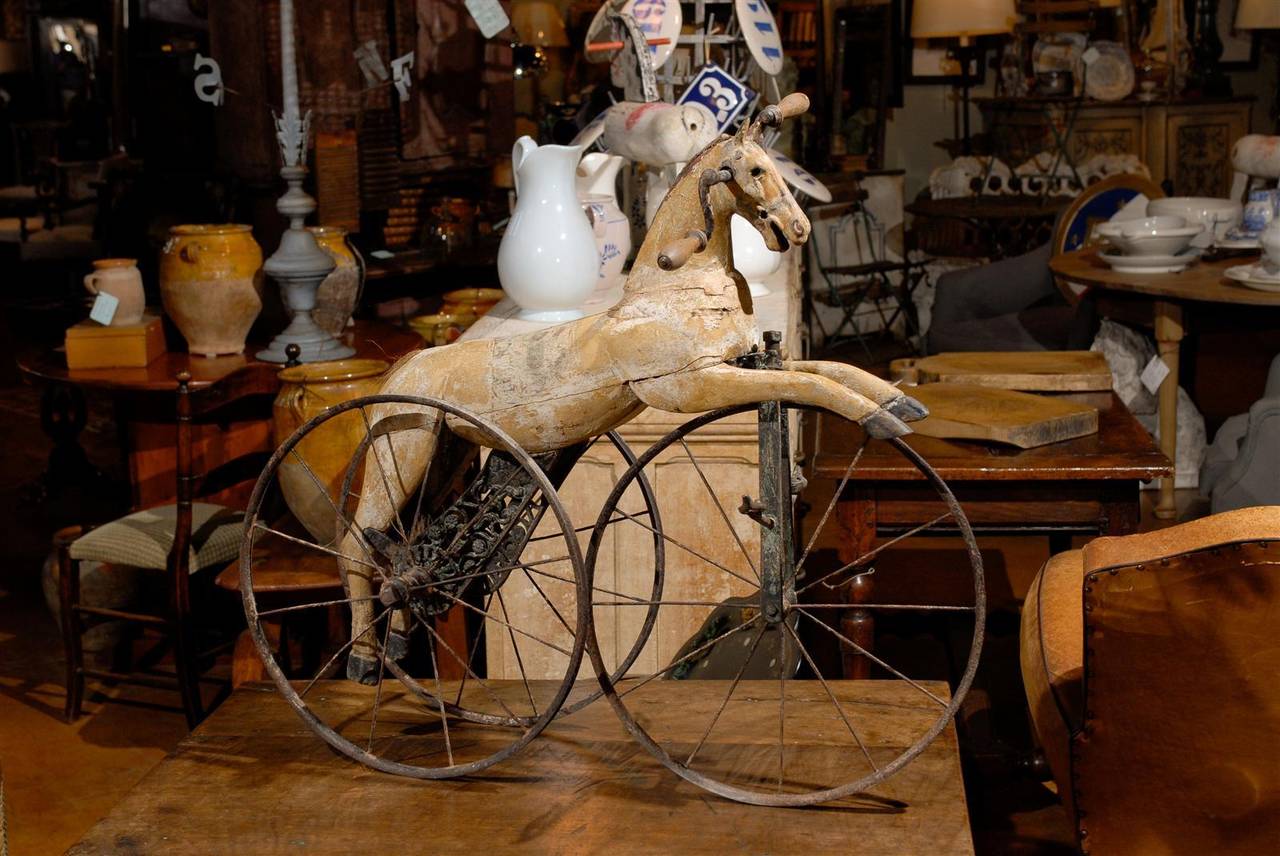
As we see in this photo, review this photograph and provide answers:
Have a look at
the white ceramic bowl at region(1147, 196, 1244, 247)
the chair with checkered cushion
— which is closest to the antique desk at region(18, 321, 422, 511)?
the chair with checkered cushion

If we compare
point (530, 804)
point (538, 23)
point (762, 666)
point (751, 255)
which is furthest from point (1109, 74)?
point (530, 804)

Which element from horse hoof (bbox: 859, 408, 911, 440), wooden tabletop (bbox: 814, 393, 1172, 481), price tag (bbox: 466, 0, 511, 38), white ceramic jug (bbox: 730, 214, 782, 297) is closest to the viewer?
horse hoof (bbox: 859, 408, 911, 440)

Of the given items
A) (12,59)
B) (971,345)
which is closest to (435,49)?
(971,345)

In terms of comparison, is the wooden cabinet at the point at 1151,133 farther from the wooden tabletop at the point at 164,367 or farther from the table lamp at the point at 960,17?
the wooden tabletop at the point at 164,367

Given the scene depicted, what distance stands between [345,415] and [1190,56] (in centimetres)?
696

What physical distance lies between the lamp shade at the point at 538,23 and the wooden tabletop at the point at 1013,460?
23.7ft

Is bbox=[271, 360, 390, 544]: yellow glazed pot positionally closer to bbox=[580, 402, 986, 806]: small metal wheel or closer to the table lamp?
bbox=[580, 402, 986, 806]: small metal wheel

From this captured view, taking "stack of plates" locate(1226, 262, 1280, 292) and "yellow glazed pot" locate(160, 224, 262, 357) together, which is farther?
"stack of plates" locate(1226, 262, 1280, 292)

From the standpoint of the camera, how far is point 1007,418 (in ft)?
9.26

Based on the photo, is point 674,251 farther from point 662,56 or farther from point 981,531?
point 662,56

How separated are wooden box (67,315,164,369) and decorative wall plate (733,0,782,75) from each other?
1.79 metres

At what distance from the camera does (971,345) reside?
5.39 meters

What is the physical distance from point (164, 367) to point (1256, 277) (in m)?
3.19

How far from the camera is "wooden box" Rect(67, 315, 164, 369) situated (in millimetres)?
3998
